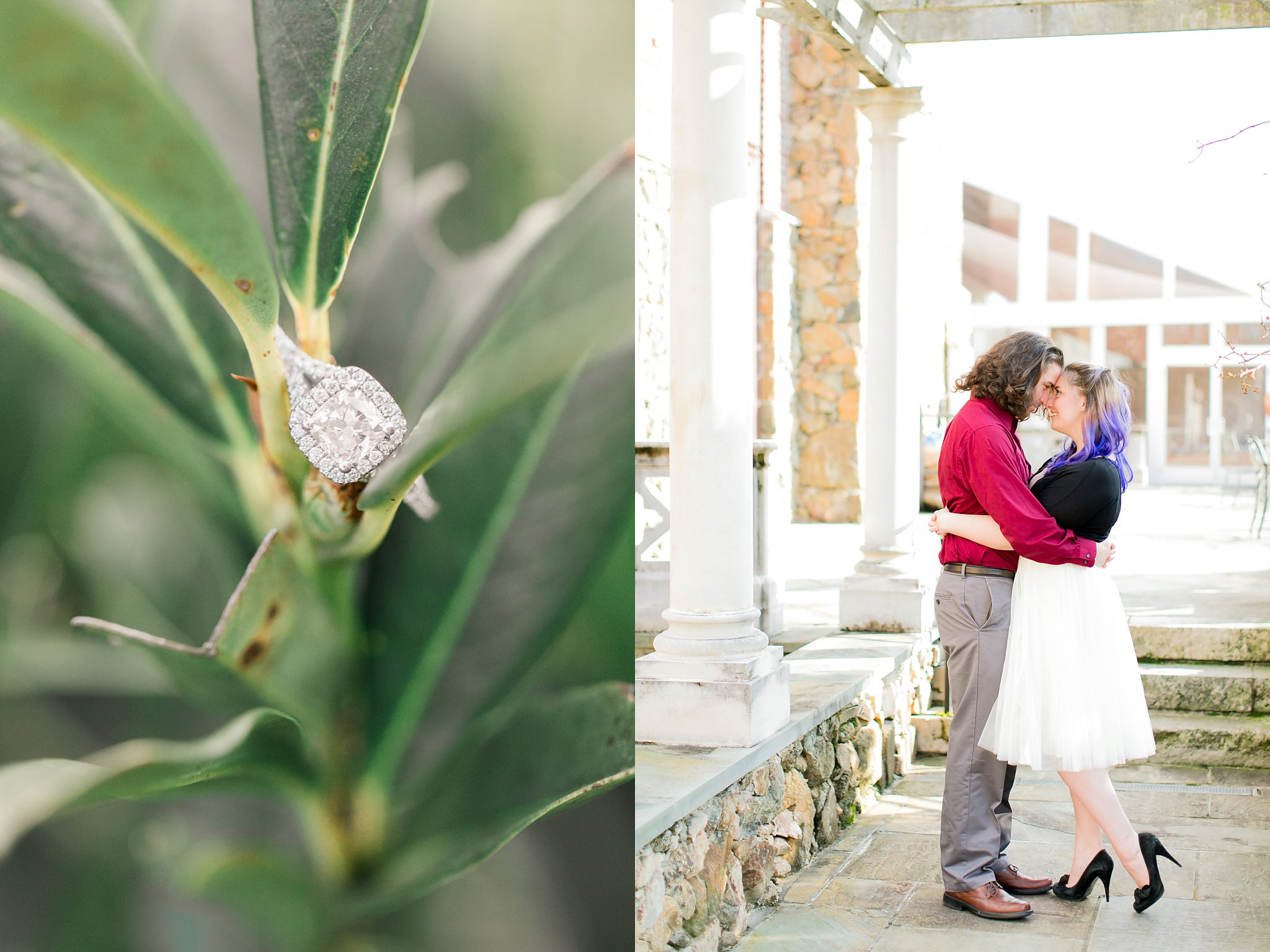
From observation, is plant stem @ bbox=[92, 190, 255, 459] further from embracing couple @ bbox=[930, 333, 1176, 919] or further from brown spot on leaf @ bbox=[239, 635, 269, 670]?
embracing couple @ bbox=[930, 333, 1176, 919]

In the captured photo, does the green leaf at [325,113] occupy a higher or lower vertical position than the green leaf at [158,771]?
higher

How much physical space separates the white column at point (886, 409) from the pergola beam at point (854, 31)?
0.65 feet

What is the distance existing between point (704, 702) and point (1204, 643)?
3449 mm

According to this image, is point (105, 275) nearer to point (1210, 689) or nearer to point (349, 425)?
point (349, 425)

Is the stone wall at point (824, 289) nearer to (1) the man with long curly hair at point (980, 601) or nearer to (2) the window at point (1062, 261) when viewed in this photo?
(2) the window at point (1062, 261)

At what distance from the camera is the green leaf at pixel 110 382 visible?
6.54 ft

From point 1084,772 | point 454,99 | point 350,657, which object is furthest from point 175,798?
point 1084,772

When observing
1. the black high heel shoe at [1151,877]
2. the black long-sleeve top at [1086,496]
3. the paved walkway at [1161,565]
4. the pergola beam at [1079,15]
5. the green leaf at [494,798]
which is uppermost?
the pergola beam at [1079,15]

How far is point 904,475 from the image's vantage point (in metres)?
6.84

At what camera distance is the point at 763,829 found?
164 inches

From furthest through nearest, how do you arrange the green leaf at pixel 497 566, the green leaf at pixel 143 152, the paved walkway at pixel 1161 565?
the paved walkway at pixel 1161 565, the green leaf at pixel 497 566, the green leaf at pixel 143 152

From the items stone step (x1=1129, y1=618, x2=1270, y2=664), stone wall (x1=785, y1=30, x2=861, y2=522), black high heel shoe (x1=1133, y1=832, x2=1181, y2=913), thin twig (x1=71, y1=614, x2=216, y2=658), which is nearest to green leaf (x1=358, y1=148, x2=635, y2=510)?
thin twig (x1=71, y1=614, x2=216, y2=658)

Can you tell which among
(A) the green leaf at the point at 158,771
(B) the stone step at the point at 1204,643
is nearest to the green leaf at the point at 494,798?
(A) the green leaf at the point at 158,771

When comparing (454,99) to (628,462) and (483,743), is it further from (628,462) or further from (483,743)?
(483,743)
